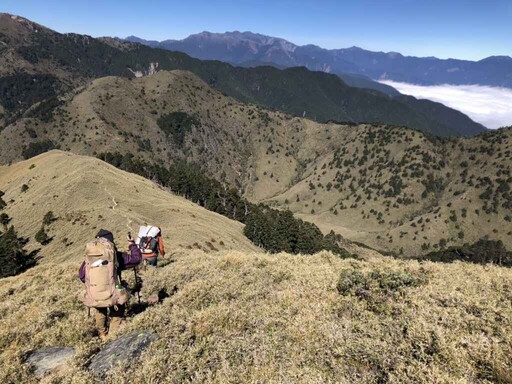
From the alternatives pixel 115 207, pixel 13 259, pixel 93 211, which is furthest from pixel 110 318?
pixel 115 207

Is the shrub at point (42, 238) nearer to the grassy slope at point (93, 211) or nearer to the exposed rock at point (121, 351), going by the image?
the grassy slope at point (93, 211)

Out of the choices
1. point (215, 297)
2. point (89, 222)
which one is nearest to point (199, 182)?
point (89, 222)

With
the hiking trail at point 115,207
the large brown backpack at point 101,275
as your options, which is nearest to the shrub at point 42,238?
the hiking trail at point 115,207

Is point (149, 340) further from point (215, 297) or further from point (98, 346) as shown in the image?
point (215, 297)

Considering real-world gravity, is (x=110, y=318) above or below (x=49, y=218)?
above

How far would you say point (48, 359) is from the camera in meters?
10.1

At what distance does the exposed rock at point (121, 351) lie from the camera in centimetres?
871

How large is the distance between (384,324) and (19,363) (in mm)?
9967

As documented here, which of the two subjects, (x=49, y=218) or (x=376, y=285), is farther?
(x=49, y=218)

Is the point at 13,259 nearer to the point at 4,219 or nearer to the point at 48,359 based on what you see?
the point at 4,219

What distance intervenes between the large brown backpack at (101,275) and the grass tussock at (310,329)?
3.77 ft

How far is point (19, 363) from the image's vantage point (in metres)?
9.63

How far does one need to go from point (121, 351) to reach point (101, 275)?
2.49 meters

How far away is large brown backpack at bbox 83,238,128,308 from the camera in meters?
10.8
